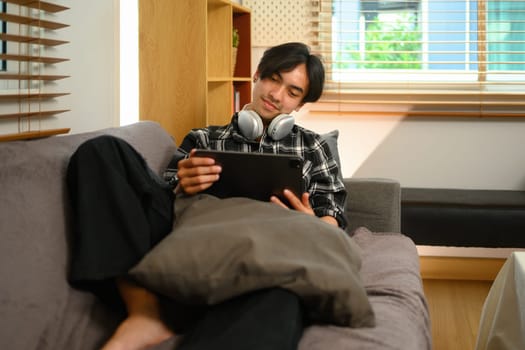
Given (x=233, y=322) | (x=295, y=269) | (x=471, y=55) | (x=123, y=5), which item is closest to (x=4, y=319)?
(x=233, y=322)

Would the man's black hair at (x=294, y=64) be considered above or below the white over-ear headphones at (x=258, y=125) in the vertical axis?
above

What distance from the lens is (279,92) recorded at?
7.06 ft

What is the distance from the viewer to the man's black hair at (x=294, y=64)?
217 centimetres

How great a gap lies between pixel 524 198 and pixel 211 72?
165 cm

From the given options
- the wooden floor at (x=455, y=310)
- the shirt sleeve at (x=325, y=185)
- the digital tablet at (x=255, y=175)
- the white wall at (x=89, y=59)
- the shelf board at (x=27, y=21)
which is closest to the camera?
the digital tablet at (x=255, y=175)

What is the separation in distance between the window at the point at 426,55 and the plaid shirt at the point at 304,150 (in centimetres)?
173

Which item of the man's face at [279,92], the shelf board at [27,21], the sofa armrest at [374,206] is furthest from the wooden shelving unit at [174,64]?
the sofa armrest at [374,206]

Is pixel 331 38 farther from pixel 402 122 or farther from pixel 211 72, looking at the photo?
pixel 211 72

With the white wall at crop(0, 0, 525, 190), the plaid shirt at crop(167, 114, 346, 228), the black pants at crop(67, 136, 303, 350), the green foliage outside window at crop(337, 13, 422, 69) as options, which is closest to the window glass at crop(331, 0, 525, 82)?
the green foliage outside window at crop(337, 13, 422, 69)

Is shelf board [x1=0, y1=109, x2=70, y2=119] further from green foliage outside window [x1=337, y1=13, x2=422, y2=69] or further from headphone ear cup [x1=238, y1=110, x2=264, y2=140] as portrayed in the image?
green foliage outside window [x1=337, y1=13, x2=422, y2=69]

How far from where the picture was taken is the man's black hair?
7.11 feet

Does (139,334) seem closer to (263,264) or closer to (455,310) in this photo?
(263,264)

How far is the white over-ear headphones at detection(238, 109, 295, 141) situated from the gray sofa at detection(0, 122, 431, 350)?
0.54m

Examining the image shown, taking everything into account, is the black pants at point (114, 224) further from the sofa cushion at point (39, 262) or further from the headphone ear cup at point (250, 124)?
the headphone ear cup at point (250, 124)
